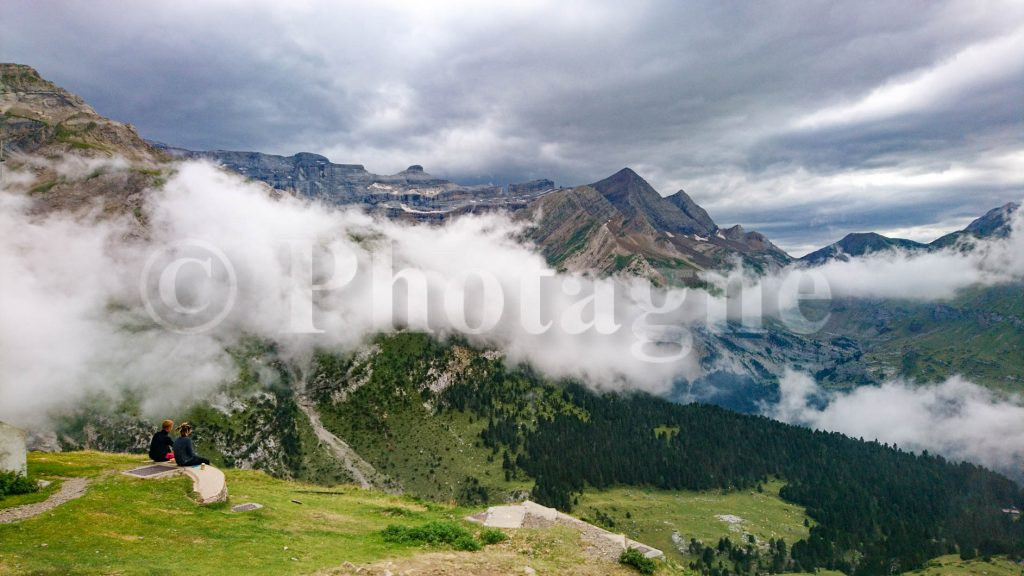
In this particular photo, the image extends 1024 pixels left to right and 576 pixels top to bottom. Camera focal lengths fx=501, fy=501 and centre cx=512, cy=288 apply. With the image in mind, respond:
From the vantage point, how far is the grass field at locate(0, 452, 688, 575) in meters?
21.5

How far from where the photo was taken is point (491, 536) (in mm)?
29391

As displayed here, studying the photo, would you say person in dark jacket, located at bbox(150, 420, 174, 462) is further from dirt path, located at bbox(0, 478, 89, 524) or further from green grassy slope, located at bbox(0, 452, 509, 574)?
dirt path, located at bbox(0, 478, 89, 524)

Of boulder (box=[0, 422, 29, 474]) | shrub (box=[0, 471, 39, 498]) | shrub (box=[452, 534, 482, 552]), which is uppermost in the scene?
boulder (box=[0, 422, 29, 474])

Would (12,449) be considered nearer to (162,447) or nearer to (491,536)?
(162,447)

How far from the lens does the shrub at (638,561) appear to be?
27.8 m

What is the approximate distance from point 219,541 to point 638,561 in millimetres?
22145

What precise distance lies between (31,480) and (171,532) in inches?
451

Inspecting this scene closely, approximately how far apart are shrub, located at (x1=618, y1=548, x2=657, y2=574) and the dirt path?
101 feet

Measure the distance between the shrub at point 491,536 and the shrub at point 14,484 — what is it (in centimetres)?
2617

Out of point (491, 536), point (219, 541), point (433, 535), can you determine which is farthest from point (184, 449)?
point (491, 536)

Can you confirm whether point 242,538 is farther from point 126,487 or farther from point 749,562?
point 749,562

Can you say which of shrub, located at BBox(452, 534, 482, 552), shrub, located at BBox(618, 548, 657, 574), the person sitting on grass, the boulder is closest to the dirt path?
the boulder

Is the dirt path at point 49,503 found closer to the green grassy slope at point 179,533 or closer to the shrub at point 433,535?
the green grassy slope at point 179,533

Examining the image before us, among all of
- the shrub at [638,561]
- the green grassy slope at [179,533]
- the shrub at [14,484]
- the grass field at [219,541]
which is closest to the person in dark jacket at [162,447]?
the green grassy slope at [179,533]
